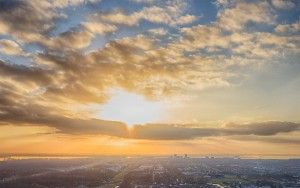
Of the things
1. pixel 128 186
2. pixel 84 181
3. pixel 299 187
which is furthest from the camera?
pixel 84 181

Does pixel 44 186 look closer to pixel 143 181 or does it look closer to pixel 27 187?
pixel 27 187

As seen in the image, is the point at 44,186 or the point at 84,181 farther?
the point at 84,181

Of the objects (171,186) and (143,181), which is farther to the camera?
(143,181)

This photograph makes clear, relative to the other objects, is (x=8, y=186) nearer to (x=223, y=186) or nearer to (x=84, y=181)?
(x=84, y=181)

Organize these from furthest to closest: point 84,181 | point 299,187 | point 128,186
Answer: point 84,181, point 299,187, point 128,186

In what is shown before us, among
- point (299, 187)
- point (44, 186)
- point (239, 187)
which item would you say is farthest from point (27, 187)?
point (299, 187)

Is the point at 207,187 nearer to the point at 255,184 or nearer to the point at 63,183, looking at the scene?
the point at 255,184

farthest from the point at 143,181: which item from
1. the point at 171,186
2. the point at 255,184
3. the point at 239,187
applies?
the point at 255,184
